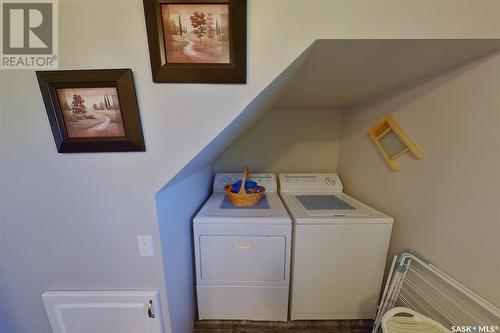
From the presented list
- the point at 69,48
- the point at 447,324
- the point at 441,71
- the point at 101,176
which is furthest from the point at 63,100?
the point at 447,324

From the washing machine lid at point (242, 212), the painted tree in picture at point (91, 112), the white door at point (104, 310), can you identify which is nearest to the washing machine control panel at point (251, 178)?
the washing machine lid at point (242, 212)

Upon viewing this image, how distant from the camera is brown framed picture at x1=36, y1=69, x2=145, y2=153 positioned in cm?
78

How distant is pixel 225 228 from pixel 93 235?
2.59 feet

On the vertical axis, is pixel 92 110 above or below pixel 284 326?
above

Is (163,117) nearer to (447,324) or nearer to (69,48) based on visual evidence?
(69,48)

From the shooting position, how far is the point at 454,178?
1017 mm

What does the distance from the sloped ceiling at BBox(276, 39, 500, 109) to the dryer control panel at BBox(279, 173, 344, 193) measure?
98cm

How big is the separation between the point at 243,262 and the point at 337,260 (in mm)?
741

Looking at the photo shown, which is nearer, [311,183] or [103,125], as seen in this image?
[103,125]

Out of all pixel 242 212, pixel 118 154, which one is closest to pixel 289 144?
pixel 242 212

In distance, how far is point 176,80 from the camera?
81cm

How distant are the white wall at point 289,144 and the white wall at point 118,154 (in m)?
1.39

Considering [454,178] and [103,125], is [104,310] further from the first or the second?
[454,178]

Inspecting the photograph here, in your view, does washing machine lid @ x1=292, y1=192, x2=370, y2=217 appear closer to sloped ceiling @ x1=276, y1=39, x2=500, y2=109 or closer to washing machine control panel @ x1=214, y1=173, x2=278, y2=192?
washing machine control panel @ x1=214, y1=173, x2=278, y2=192
